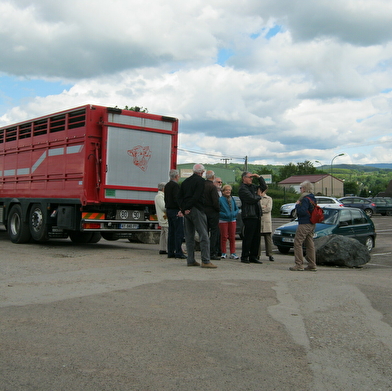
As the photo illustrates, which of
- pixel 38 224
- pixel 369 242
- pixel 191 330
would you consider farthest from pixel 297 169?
pixel 191 330

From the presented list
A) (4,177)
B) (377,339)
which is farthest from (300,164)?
(377,339)

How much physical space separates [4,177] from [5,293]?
30.7 ft

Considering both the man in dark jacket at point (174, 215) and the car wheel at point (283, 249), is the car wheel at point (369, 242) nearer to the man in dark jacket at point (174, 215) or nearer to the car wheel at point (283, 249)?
the car wheel at point (283, 249)

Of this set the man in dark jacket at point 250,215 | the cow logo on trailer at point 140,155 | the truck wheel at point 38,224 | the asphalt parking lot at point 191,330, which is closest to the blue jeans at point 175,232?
the man in dark jacket at point 250,215

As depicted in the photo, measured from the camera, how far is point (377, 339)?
4.91 m

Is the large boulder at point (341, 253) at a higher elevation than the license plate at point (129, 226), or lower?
lower

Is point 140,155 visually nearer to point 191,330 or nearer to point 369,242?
point 369,242

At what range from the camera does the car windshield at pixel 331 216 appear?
45.9 ft

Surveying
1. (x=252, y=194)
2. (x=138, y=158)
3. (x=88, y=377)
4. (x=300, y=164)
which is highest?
(x=300, y=164)

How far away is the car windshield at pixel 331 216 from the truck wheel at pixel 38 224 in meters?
7.53

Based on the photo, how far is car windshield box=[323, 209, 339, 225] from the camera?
45.9ft

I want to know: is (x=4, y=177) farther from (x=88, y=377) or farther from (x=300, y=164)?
(x=300, y=164)

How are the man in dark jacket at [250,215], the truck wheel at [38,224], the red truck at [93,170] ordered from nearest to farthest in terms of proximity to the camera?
1. the man in dark jacket at [250,215]
2. the red truck at [93,170]
3. the truck wheel at [38,224]

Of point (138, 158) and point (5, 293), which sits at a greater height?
point (138, 158)
